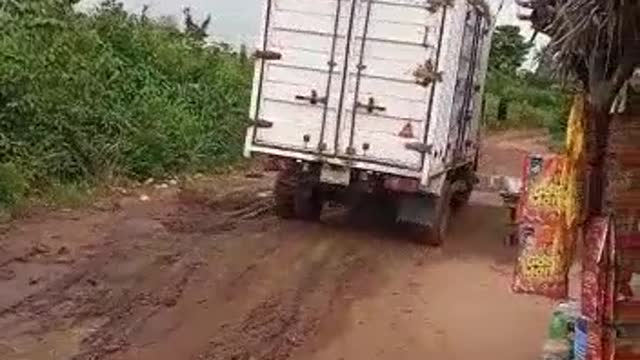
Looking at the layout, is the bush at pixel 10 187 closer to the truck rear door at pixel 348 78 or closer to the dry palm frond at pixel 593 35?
the truck rear door at pixel 348 78

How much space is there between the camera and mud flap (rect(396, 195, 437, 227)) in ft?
40.9

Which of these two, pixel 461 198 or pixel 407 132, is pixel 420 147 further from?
pixel 461 198

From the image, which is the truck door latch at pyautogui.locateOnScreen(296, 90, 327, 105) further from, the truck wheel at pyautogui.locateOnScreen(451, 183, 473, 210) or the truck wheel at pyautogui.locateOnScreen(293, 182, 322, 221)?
the truck wheel at pyautogui.locateOnScreen(451, 183, 473, 210)

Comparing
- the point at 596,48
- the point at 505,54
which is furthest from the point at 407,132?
the point at 505,54

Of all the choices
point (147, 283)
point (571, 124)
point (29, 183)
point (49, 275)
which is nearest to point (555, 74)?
point (571, 124)

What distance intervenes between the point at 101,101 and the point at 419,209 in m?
4.91

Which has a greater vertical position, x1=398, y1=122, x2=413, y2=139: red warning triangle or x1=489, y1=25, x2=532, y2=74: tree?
x1=489, y1=25, x2=532, y2=74: tree

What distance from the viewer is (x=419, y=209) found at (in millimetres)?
12492

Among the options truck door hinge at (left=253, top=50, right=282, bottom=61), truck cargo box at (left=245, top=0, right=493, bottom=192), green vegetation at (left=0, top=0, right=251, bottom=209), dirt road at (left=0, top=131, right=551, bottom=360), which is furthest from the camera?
green vegetation at (left=0, top=0, right=251, bottom=209)

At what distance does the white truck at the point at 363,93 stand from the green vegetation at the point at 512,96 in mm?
16870

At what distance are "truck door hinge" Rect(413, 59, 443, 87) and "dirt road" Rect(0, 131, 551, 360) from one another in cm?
167

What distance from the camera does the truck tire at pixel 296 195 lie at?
41.6 feet

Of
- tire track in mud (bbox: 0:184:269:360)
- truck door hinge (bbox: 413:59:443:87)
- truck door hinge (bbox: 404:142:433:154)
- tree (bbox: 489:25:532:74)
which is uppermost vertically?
tree (bbox: 489:25:532:74)

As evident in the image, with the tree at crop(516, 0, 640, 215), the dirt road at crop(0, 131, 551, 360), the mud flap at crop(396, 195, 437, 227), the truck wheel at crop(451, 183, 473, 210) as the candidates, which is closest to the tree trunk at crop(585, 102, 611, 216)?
the tree at crop(516, 0, 640, 215)
